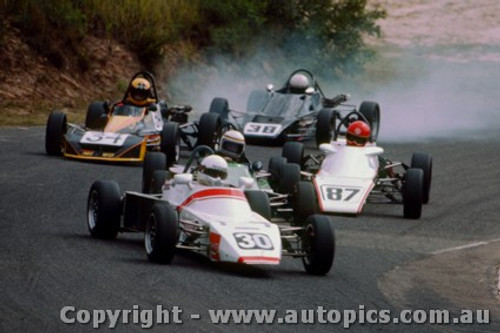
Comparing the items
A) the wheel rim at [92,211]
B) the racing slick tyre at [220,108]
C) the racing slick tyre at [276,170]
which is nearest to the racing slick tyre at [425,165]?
the racing slick tyre at [276,170]

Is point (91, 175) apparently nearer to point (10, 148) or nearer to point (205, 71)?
point (10, 148)

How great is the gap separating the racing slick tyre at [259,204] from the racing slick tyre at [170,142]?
29.8ft

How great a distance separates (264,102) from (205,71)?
11052 mm

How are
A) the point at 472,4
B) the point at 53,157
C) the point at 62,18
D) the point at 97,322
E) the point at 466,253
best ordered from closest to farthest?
the point at 97,322 < the point at 466,253 < the point at 53,157 < the point at 62,18 < the point at 472,4

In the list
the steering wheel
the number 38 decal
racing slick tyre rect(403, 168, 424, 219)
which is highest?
the steering wheel

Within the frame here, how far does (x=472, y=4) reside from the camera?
64.7 meters

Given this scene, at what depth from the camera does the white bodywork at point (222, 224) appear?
1572 centimetres

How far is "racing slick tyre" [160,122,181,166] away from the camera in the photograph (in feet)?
86.6

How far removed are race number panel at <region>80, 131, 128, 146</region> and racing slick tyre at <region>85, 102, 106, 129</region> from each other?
4.47 ft

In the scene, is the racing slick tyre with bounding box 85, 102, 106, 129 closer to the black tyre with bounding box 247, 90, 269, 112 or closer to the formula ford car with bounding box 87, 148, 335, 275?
the black tyre with bounding box 247, 90, 269, 112

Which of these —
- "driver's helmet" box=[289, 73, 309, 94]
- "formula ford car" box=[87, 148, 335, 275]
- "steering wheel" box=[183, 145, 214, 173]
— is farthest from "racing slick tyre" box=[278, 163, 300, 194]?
"driver's helmet" box=[289, 73, 309, 94]

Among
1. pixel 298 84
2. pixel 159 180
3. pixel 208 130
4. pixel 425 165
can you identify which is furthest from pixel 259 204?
pixel 298 84

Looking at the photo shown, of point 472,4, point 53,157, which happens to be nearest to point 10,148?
point 53,157

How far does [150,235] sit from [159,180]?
245cm
